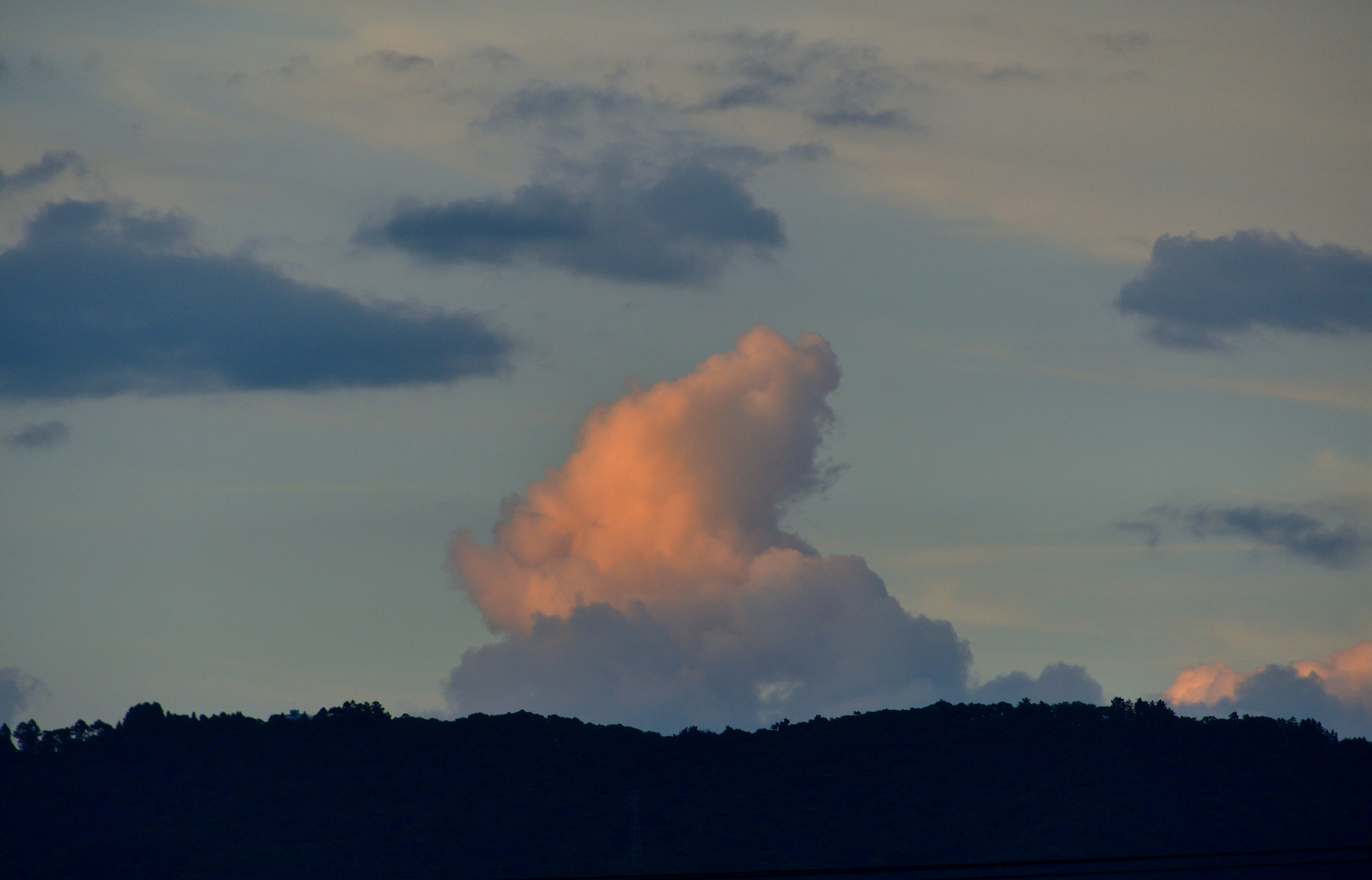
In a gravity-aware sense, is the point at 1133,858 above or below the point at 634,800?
below

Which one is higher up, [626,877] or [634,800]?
[634,800]

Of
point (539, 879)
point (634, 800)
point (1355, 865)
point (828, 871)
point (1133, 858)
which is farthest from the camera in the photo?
point (1355, 865)

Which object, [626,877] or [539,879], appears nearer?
[626,877]

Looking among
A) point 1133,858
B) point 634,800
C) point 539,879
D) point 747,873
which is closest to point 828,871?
point 747,873

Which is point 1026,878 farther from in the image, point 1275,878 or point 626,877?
point 1275,878

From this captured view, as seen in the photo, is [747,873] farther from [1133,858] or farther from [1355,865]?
[1355,865]

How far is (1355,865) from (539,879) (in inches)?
4021

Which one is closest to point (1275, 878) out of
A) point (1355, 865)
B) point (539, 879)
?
point (1355, 865)

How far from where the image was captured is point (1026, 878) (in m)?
37.3

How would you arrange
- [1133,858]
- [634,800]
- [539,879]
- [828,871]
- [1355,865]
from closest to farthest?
1. [1133,858]
2. [828,871]
3. [634,800]
4. [539,879]
5. [1355,865]

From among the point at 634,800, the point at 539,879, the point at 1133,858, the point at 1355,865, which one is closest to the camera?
the point at 1133,858

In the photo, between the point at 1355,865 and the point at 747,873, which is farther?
the point at 1355,865

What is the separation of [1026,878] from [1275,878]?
179037 millimetres

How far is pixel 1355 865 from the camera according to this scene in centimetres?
19925
